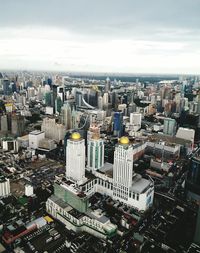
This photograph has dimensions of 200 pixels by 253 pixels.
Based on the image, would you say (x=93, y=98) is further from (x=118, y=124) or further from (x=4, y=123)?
(x=4, y=123)

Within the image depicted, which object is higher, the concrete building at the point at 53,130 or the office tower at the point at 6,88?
the office tower at the point at 6,88

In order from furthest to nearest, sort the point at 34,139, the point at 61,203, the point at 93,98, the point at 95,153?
1. the point at 93,98
2. the point at 34,139
3. the point at 95,153
4. the point at 61,203

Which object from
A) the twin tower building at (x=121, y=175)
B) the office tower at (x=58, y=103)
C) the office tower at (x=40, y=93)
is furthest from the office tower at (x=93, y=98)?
the twin tower building at (x=121, y=175)

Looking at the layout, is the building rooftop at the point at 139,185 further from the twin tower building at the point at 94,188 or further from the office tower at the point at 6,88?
the office tower at the point at 6,88

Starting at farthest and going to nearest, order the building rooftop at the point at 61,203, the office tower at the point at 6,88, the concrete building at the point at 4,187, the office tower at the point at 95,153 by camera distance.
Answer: the office tower at the point at 6,88 < the office tower at the point at 95,153 < the concrete building at the point at 4,187 < the building rooftop at the point at 61,203

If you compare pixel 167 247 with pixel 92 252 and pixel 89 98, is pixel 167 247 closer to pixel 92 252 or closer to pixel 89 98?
pixel 92 252

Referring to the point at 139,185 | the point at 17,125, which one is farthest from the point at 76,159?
the point at 17,125
